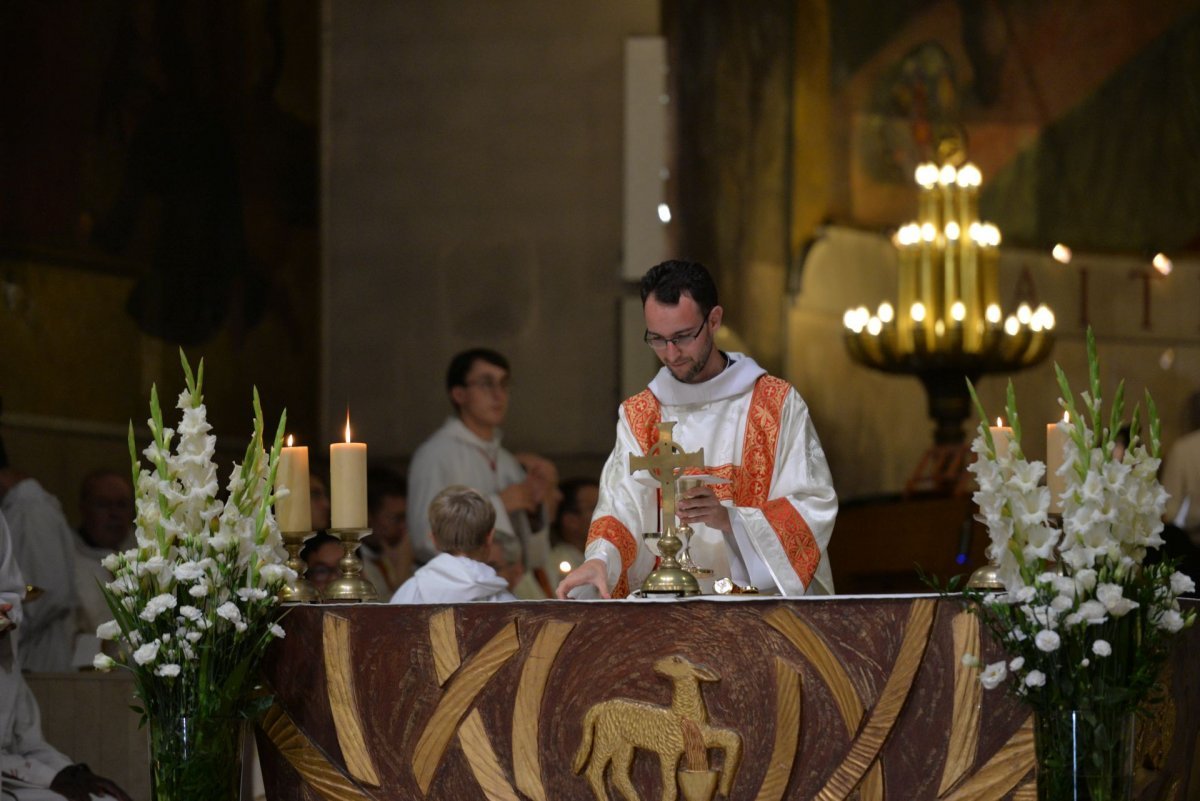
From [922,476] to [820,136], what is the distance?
238 centimetres

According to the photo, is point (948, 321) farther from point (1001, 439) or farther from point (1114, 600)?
point (1114, 600)

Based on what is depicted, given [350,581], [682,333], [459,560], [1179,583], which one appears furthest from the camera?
[459,560]

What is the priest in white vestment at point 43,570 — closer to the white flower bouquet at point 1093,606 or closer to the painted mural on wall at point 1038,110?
the white flower bouquet at point 1093,606

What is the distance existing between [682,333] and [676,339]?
0.03m

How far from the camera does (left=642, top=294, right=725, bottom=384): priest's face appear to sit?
5188mm

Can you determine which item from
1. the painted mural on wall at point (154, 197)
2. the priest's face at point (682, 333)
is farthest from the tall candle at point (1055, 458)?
the painted mural on wall at point (154, 197)

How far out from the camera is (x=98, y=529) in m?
9.74

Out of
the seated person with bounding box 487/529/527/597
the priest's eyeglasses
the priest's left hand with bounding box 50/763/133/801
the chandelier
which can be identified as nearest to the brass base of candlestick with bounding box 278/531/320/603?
the priest's eyeglasses

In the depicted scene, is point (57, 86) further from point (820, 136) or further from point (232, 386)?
point (820, 136)

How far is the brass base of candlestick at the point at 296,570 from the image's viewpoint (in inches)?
193

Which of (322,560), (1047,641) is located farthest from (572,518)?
(1047,641)

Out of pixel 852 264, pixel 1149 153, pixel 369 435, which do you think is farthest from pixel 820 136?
pixel 369 435

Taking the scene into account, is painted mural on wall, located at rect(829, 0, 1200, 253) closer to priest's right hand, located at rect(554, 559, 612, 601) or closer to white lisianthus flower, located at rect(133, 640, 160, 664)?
priest's right hand, located at rect(554, 559, 612, 601)

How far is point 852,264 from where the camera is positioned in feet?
43.3
